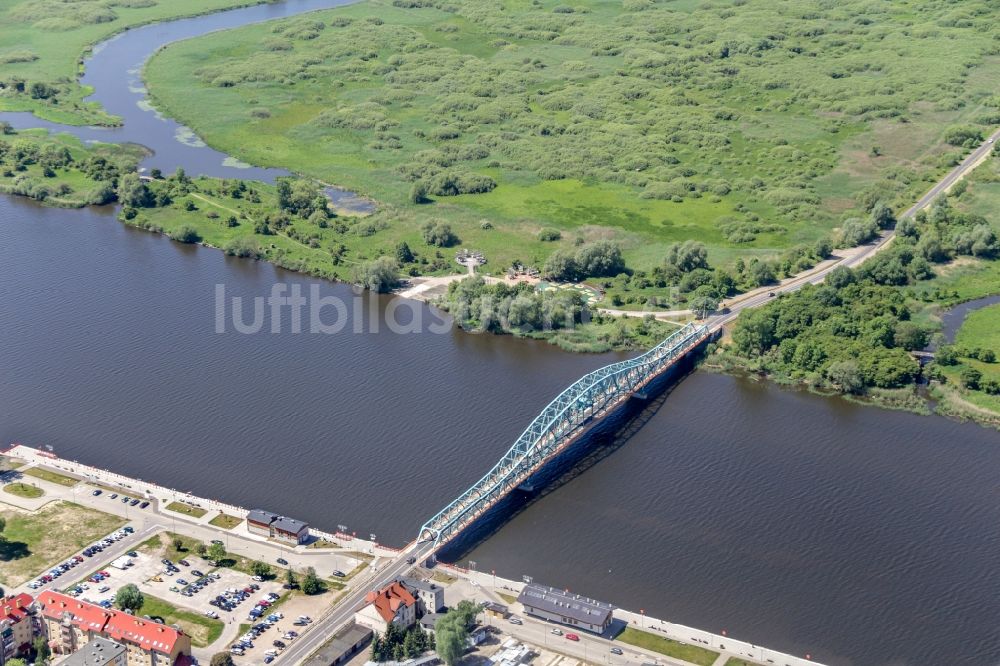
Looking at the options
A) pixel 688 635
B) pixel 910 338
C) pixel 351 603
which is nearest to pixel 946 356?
pixel 910 338

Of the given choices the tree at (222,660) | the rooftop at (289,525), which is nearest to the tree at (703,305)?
the rooftop at (289,525)

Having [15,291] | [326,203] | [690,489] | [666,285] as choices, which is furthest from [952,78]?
[15,291]

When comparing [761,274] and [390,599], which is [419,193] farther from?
[390,599]

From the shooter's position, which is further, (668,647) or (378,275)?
(378,275)

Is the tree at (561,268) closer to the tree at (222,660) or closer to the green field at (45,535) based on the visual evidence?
the green field at (45,535)

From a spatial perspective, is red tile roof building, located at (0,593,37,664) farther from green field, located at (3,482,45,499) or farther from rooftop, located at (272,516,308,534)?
rooftop, located at (272,516,308,534)

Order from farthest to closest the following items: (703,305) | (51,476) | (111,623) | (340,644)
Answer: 1. (703,305)
2. (51,476)
3. (340,644)
4. (111,623)
